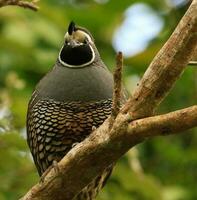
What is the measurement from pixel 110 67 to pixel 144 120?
2892 millimetres

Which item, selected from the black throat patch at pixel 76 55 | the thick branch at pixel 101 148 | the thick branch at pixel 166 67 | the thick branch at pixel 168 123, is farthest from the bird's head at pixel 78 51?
the thick branch at pixel 168 123

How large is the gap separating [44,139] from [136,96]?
43.6 inches

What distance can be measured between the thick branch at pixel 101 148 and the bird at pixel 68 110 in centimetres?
61

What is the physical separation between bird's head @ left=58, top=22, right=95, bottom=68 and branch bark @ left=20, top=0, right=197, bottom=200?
43.4 inches

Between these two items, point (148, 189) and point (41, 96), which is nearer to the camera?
point (41, 96)

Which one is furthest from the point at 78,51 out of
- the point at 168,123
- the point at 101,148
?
the point at 168,123

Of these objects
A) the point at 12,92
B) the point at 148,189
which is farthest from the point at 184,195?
the point at 12,92

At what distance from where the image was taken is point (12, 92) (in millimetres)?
5492

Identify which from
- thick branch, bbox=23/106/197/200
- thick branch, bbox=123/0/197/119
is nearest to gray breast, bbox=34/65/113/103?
thick branch, bbox=23/106/197/200

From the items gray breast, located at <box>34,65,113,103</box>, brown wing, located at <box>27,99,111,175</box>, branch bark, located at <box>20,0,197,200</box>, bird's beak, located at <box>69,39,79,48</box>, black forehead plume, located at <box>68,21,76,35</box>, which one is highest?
branch bark, located at <box>20,0,197,200</box>

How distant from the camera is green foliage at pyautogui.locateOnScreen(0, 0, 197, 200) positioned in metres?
5.18

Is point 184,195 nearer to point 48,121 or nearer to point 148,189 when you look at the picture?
point 148,189

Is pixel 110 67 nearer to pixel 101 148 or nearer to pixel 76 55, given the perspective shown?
pixel 76 55

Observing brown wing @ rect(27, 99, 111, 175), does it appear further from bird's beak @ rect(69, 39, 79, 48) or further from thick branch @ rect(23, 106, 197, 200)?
thick branch @ rect(23, 106, 197, 200)
